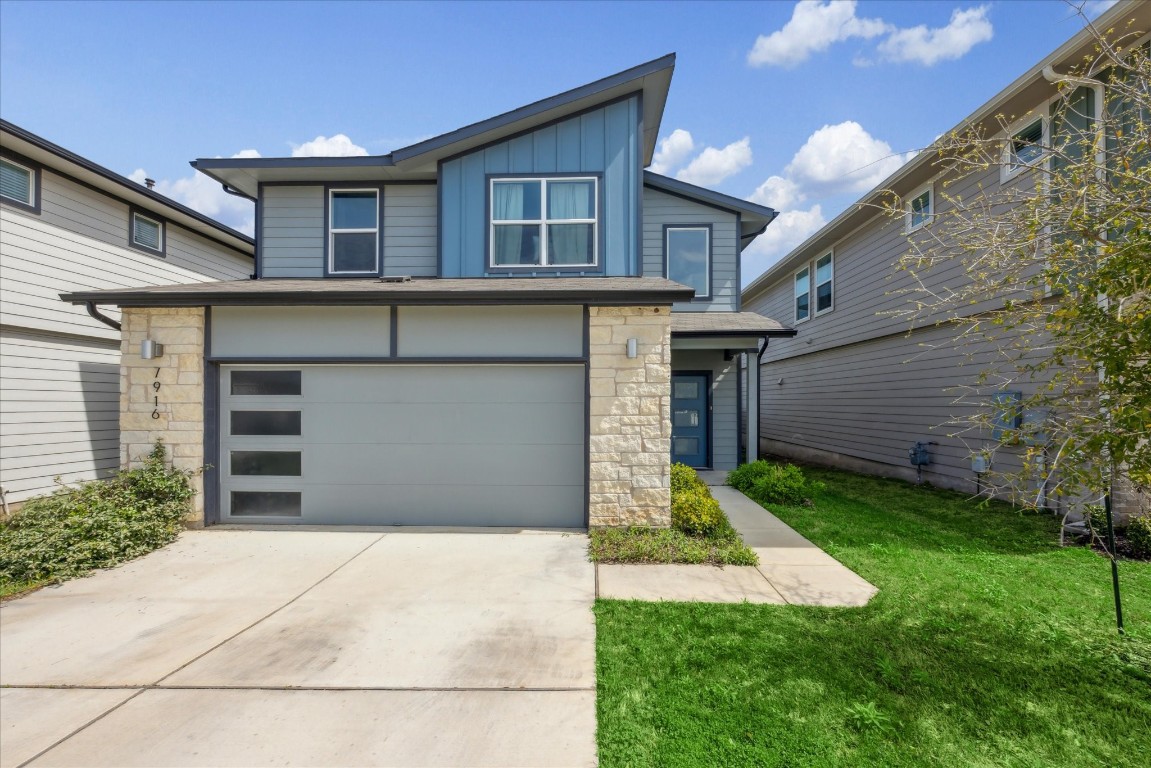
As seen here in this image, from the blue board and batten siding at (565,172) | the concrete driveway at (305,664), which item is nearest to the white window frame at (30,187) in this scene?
the blue board and batten siding at (565,172)

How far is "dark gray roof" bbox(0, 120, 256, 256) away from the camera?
23.2 ft

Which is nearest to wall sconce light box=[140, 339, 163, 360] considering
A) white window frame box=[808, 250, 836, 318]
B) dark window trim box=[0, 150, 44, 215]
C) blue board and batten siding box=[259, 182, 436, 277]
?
blue board and batten siding box=[259, 182, 436, 277]

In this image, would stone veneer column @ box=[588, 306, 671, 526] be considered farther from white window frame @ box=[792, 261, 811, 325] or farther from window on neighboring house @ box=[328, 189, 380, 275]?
white window frame @ box=[792, 261, 811, 325]

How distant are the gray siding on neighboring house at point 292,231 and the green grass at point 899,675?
811 centimetres

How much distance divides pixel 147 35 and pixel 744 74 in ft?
32.5

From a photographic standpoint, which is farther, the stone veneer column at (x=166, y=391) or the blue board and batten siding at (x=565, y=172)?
the blue board and batten siding at (x=565, y=172)

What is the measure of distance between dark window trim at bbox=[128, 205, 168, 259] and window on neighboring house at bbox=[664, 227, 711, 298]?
33.0 ft

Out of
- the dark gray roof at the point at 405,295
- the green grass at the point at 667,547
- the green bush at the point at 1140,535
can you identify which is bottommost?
the green grass at the point at 667,547

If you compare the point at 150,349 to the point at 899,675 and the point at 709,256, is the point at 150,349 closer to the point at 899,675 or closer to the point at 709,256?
the point at 899,675

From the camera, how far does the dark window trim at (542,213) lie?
323 inches

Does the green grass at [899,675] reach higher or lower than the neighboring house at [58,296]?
lower

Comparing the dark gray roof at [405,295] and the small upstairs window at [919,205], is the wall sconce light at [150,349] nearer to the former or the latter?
the dark gray roof at [405,295]

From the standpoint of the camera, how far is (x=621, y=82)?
798 cm

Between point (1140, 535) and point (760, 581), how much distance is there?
4.52 m
